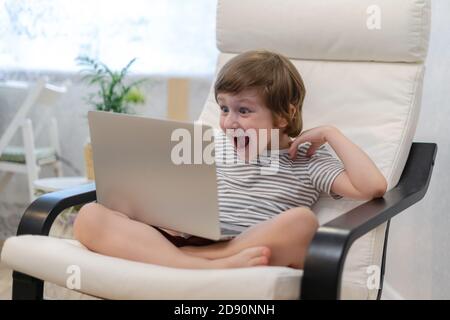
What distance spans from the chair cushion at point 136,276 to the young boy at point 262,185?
7 centimetres

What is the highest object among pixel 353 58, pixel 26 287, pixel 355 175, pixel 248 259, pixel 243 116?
pixel 353 58

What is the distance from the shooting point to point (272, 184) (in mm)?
1551

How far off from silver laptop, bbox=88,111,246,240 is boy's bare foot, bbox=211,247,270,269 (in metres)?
0.05

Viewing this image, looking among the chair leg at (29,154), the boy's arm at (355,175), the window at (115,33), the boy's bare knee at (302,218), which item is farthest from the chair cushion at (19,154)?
the boy's bare knee at (302,218)

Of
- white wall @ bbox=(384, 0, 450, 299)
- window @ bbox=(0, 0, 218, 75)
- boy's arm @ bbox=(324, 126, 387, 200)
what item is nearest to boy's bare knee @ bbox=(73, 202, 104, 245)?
boy's arm @ bbox=(324, 126, 387, 200)

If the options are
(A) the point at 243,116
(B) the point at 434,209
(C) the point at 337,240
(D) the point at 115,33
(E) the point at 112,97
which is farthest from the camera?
(D) the point at 115,33

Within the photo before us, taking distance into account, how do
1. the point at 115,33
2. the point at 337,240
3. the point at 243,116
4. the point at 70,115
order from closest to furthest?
the point at 337,240, the point at 243,116, the point at 115,33, the point at 70,115

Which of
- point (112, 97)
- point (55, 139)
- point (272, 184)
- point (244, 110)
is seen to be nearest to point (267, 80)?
point (244, 110)

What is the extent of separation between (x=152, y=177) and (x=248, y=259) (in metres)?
0.24

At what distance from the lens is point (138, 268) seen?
1.25 m

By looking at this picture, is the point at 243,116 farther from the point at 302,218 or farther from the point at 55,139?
the point at 55,139

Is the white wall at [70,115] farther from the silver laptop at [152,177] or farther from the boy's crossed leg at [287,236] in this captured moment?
the boy's crossed leg at [287,236]
